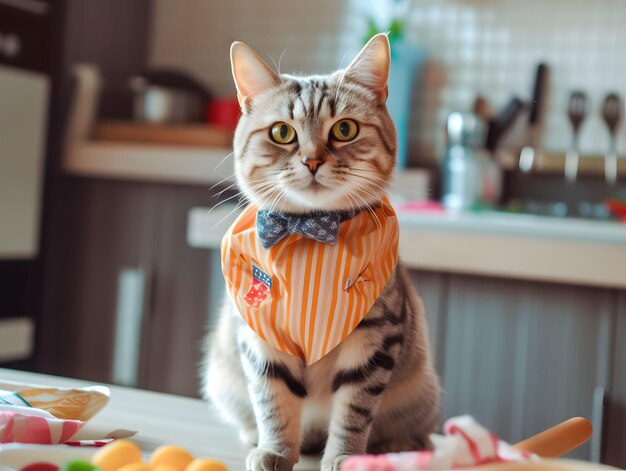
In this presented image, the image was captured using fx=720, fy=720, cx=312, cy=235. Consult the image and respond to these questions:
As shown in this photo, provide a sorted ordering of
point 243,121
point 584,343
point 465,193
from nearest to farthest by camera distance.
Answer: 1. point 243,121
2. point 584,343
3. point 465,193

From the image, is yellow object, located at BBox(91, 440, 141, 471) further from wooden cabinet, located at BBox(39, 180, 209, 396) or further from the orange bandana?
wooden cabinet, located at BBox(39, 180, 209, 396)

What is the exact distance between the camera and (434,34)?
8.43 feet

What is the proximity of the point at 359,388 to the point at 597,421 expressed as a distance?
1027 millimetres

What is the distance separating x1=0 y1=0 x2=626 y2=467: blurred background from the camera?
230 centimetres

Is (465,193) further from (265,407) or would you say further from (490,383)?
(265,407)

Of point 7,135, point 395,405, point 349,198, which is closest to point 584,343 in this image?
point 395,405

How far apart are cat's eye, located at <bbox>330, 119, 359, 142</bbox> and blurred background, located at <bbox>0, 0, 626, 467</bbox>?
3.23 feet

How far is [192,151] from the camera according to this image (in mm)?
2346

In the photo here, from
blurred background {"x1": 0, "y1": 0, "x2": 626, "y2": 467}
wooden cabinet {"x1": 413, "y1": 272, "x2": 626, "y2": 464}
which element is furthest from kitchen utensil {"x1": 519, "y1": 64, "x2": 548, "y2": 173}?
wooden cabinet {"x1": 413, "y1": 272, "x2": 626, "y2": 464}

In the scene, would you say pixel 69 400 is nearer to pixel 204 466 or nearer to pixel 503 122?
pixel 204 466

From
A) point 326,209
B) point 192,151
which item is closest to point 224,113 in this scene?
point 192,151

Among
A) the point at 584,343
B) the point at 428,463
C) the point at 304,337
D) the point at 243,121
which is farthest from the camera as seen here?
the point at 584,343

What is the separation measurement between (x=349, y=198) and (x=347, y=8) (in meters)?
2.01

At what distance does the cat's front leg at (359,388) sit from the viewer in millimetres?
864
